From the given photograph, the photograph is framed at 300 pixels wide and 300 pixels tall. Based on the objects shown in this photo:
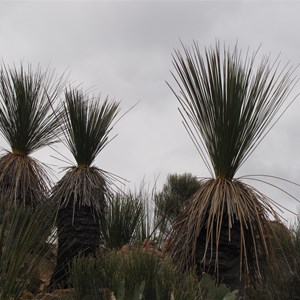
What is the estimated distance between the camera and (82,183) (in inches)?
296

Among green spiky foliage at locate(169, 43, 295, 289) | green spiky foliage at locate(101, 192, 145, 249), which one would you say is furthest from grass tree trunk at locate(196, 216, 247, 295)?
green spiky foliage at locate(101, 192, 145, 249)

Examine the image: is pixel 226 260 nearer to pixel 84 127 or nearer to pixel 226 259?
pixel 226 259

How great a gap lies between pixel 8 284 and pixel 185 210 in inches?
91.8

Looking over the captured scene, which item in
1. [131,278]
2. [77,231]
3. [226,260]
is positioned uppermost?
[77,231]

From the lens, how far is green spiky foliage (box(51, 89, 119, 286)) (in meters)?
7.34

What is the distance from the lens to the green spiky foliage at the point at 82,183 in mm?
7340

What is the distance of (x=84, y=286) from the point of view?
4.77 metres

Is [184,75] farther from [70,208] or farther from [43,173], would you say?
[43,173]

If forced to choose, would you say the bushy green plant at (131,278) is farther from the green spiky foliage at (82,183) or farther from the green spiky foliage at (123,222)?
the green spiky foliage at (123,222)

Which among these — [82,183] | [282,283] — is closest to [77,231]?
[82,183]

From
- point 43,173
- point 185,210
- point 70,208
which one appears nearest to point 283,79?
point 185,210

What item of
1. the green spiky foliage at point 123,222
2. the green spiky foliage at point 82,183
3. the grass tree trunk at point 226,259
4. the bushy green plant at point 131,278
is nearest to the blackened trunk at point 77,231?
the green spiky foliage at point 82,183

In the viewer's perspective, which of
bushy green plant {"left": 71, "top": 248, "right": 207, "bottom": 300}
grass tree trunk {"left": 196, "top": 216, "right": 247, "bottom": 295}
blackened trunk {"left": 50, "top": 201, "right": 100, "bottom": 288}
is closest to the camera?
bushy green plant {"left": 71, "top": 248, "right": 207, "bottom": 300}

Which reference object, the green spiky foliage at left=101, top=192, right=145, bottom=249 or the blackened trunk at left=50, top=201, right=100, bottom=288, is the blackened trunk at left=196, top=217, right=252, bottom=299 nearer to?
the blackened trunk at left=50, top=201, right=100, bottom=288
